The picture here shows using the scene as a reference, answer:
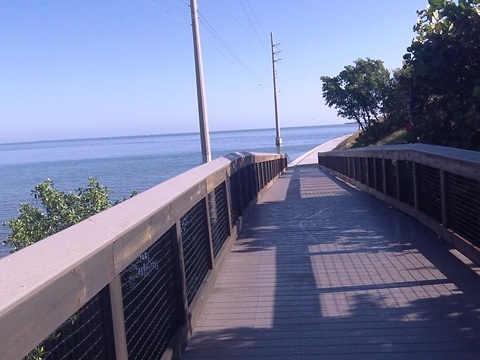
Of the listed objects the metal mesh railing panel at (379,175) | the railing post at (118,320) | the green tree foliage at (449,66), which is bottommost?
the metal mesh railing panel at (379,175)

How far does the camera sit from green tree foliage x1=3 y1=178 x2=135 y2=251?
1021cm

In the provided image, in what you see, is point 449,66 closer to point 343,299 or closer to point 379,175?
point 379,175

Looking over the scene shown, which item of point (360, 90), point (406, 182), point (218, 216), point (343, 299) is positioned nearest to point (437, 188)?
point (406, 182)

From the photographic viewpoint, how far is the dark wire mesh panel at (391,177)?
12.8 meters

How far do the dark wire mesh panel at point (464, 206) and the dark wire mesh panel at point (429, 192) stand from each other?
605 millimetres

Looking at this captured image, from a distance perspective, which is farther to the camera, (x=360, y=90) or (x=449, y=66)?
(x=360, y=90)

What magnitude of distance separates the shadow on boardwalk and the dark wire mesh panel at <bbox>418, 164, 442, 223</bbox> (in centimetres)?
31

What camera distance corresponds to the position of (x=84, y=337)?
10.9 feet

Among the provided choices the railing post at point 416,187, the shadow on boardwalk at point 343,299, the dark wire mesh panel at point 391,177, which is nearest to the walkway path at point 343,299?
the shadow on boardwalk at point 343,299

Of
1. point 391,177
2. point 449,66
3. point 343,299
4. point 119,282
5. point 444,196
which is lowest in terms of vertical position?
point 343,299

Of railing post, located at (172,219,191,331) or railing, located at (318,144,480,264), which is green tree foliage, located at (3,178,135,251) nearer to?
railing, located at (318,144,480,264)

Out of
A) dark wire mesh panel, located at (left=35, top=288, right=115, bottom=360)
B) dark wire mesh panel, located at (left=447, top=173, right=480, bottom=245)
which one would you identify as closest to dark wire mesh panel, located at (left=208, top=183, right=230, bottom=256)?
dark wire mesh panel, located at (left=447, top=173, right=480, bottom=245)

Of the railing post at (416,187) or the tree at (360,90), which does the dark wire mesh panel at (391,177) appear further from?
the tree at (360,90)

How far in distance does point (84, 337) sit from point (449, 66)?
11781 millimetres
